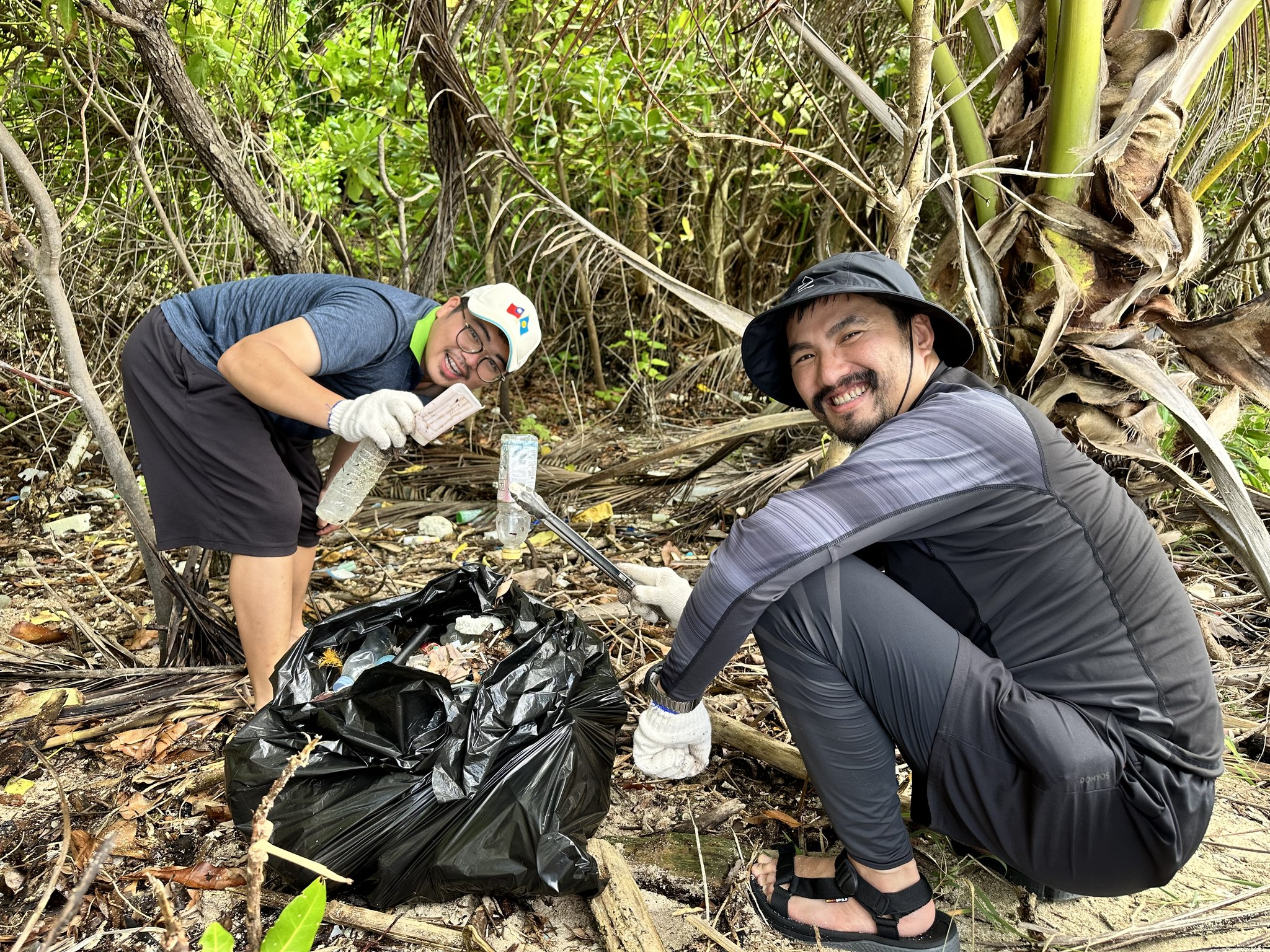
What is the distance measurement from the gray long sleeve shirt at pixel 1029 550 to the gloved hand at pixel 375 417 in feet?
3.11

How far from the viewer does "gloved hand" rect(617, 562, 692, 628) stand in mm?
1921

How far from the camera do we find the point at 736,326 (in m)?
2.45

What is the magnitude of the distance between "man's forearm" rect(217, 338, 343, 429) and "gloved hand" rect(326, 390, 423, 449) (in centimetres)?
4

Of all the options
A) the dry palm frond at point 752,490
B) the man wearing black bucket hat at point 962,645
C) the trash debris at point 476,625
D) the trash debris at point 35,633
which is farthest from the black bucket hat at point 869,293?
the trash debris at point 35,633

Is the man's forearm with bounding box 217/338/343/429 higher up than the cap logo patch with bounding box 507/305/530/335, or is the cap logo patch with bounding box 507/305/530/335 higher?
the cap logo patch with bounding box 507/305/530/335

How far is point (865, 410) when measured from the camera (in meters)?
1.64

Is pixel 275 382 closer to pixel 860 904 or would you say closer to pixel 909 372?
pixel 909 372

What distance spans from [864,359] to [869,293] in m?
0.14

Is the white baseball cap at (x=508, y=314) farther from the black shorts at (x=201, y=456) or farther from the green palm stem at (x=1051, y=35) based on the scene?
Answer: the green palm stem at (x=1051, y=35)

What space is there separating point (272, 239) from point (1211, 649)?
3233mm

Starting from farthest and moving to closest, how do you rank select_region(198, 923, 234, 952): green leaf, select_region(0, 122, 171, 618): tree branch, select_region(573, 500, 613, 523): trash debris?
select_region(573, 500, 613, 523): trash debris, select_region(0, 122, 171, 618): tree branch, select_region(198, 923, 234, 952): green leaf

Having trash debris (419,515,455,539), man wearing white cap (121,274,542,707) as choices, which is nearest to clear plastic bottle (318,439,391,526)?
man wearing white cap (121,274,542,707)

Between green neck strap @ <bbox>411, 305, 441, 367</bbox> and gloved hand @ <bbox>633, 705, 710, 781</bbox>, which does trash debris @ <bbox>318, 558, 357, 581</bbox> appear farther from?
gloved hand @ <bbox>633, 705, 710, 781</bbox>

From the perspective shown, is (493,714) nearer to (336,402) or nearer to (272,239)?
(336,402)
